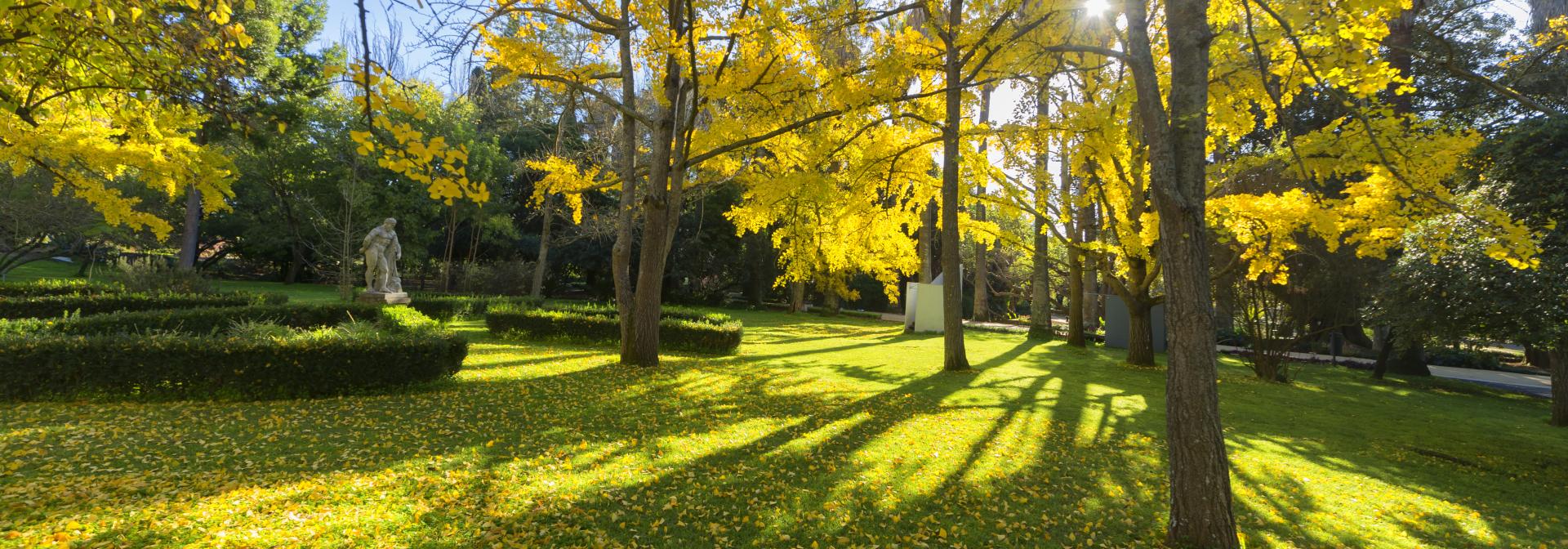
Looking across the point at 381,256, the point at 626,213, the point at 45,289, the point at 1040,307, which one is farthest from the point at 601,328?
the point at 1040,307

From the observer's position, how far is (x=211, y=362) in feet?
20.9

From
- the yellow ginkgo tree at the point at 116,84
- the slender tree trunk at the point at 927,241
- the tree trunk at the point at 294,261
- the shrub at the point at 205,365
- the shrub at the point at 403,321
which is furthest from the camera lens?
the tree trunk at the point at 294,261

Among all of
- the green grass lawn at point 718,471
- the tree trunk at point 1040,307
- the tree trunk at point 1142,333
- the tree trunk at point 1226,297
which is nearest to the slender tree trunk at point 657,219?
the green grass lawn at point 718,471

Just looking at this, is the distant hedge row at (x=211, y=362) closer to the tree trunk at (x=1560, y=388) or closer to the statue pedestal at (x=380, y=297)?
the statue pedestal at (x=380, y=297)

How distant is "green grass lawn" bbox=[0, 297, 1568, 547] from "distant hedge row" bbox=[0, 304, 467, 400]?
345 mm

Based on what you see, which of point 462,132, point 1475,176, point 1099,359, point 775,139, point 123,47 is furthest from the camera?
point 462,132

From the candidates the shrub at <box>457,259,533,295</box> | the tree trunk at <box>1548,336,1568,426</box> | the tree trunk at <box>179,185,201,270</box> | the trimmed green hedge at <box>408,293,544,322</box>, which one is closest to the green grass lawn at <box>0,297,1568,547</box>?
the tree trunk at <box>1548,336,1568,426</box>

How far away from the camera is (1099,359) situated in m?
14.4

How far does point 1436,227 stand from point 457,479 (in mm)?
11074

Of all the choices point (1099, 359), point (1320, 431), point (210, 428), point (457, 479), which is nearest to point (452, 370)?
point (210, 428)

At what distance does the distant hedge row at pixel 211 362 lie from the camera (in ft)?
19.9

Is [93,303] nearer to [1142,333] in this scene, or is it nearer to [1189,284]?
[1189,284]

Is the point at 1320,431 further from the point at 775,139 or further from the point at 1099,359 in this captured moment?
the point at 775,139

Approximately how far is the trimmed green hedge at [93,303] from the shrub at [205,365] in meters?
5.79
